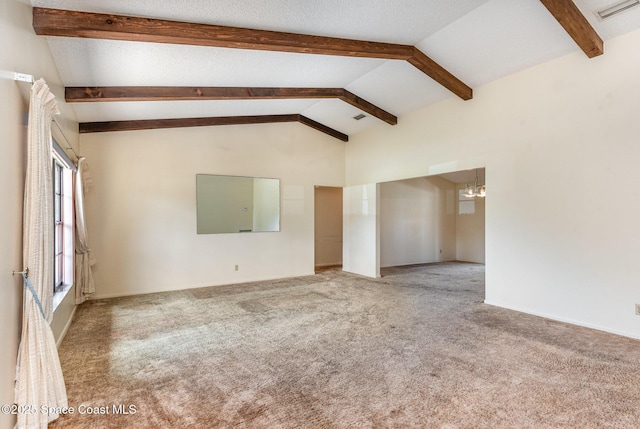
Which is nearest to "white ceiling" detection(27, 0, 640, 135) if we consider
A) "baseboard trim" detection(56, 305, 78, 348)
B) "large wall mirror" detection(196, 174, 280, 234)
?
"large wall mirror" detection(196, 174, 280, 234)

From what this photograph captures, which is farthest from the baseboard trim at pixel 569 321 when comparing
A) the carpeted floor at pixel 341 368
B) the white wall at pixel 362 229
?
the white wall at pixel 362 229

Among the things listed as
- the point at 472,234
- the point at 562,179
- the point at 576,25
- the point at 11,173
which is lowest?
the point at 472,234

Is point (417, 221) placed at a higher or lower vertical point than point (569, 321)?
higher

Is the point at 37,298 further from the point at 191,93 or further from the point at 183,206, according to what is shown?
the point at 183,206

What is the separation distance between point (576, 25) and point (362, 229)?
4768 millimetres

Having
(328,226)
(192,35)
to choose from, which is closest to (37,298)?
(192,35)

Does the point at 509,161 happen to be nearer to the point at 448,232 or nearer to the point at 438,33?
the point at 438,33

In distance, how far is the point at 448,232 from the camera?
388 inches

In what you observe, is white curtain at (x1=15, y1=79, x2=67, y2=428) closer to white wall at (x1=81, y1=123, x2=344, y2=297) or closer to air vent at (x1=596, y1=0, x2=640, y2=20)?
white wall at (x1=81, y1=123, x2=344, y2=297)

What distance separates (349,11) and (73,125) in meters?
3.95

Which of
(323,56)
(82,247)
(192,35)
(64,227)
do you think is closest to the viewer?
(192,35)

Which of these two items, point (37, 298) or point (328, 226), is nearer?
point (37, 298)

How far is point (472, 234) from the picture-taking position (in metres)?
9.51

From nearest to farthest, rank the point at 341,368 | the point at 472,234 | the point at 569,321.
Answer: the point at 341,368, the point at 569,321, the point at 472,234
